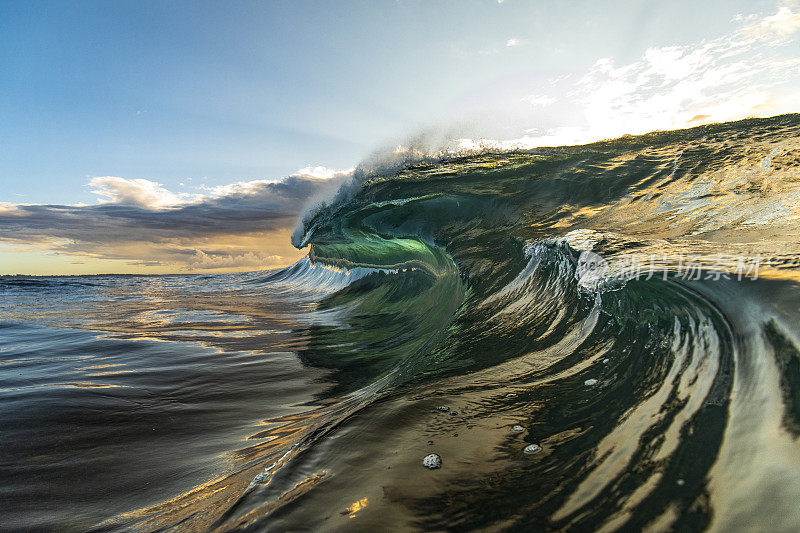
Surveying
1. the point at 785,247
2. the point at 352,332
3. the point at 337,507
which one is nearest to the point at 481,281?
the point at 352,332

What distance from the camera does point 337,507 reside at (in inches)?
38.4

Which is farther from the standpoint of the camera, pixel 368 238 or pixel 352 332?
pixel 368 238

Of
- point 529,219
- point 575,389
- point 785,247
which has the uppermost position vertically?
point 529,219

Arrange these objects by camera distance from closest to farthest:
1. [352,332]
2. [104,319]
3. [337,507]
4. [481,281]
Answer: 1. [337,507]
2. [481,281]
3. [352,332]
4. [104,319]

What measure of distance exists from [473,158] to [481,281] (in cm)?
432

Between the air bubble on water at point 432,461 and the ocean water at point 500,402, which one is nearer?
the ocean water at point 500,402

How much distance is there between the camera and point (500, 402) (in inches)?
66.2

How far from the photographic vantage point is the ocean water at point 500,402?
0.96m

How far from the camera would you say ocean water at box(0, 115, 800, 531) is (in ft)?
3.15

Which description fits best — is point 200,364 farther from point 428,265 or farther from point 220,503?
point 428,265

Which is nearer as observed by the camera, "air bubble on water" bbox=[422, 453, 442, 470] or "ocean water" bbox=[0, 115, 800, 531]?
"ocean water" bbox=[0, 115, 800, 531]

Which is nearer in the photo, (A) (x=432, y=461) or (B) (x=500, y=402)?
(A) (x=432, y=461)

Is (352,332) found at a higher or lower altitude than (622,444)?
lower

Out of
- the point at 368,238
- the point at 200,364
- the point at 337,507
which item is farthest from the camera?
the point at 368,238
